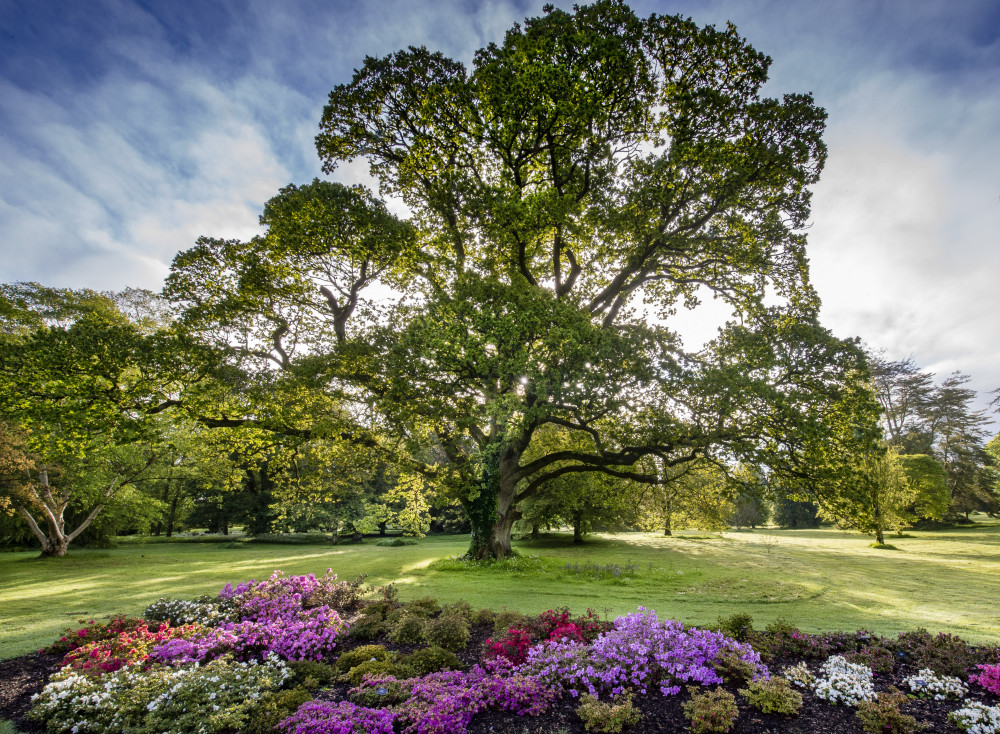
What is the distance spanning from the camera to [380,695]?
5.42 meters

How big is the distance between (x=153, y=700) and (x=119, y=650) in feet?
7.49

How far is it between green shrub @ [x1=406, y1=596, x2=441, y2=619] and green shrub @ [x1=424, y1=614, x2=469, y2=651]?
1.25m

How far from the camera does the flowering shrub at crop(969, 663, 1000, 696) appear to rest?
17.1ft

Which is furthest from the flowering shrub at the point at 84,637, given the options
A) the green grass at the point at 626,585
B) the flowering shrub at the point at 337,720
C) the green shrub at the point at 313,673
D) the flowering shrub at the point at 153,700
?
the flowering shrub at the point at 337,720

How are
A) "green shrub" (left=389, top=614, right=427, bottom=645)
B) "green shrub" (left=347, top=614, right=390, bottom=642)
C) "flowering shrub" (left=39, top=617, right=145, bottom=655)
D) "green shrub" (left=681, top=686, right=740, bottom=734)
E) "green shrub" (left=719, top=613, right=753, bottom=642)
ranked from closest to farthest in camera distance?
"green shrub" (left=681, top=686, right=740, bottom=734)
"green shrub" (left=719, top=613, right=753, bottom=642)
"flowering shrub" (left=39, top=617, right=145, bottom=655)
"green shrub" (left=389, top=614, right=427, bottom=645)
"green shrub" (left=347, top=614, right=390, bottom=642)

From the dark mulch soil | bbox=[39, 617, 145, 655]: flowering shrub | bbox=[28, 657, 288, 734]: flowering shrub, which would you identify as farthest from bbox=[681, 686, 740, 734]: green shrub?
bbox=[39, 617, 145, 655]: flowering shrub

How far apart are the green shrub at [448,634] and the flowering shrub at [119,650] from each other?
3948 mm

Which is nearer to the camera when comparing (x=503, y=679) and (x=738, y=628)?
(x=503, y=679)

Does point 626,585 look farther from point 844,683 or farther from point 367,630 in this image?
point 844,683

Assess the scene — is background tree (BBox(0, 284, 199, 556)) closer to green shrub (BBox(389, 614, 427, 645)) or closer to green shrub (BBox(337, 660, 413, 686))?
green shrub (BBox(389, 614, 427, 645))

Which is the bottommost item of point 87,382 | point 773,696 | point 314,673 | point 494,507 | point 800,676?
point 314,673

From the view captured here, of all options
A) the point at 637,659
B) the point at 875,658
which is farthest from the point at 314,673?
the point at 875,658

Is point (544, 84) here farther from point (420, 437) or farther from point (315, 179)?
point (420, 437)

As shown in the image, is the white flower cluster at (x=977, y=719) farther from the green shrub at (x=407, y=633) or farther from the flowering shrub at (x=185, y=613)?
the flowering shrub at (x=185, y=613)
